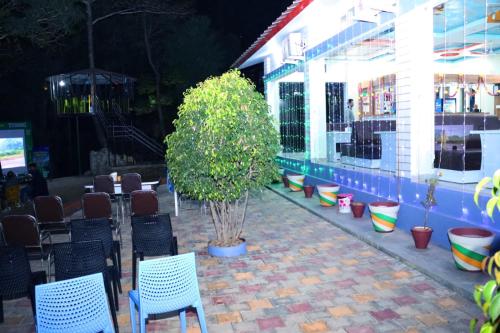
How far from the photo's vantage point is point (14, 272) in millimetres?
3910

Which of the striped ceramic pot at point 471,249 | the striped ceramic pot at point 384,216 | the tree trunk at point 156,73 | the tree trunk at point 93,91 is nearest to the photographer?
the striped ceramic pot at point 471,249

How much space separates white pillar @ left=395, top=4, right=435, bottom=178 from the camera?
22.3ft

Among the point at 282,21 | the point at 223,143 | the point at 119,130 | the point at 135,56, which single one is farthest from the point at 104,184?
the point at 135,56

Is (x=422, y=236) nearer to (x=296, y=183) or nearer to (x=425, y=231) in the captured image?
(x=425, y=231)

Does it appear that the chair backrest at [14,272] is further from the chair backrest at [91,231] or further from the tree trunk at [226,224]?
the tree trunk at [226,224]

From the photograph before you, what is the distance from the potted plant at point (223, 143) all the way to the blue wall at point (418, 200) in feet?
7.41

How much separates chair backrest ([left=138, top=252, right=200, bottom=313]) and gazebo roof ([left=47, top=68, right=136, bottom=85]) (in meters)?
15.4

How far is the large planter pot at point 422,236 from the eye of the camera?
567cm

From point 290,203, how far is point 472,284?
5.85m

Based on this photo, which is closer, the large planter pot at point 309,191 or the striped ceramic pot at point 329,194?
the striped ceramic pot at point 329,194

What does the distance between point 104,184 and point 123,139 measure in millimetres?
11650

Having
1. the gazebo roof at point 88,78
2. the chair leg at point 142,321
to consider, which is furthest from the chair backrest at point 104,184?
the gazebo roof at point 88,78

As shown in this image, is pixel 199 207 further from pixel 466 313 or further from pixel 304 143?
pixel 466 313

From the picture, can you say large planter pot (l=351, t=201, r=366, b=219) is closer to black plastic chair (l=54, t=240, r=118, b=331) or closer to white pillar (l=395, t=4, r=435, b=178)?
white pillar (l=395, t=4, r=435, b=178)
